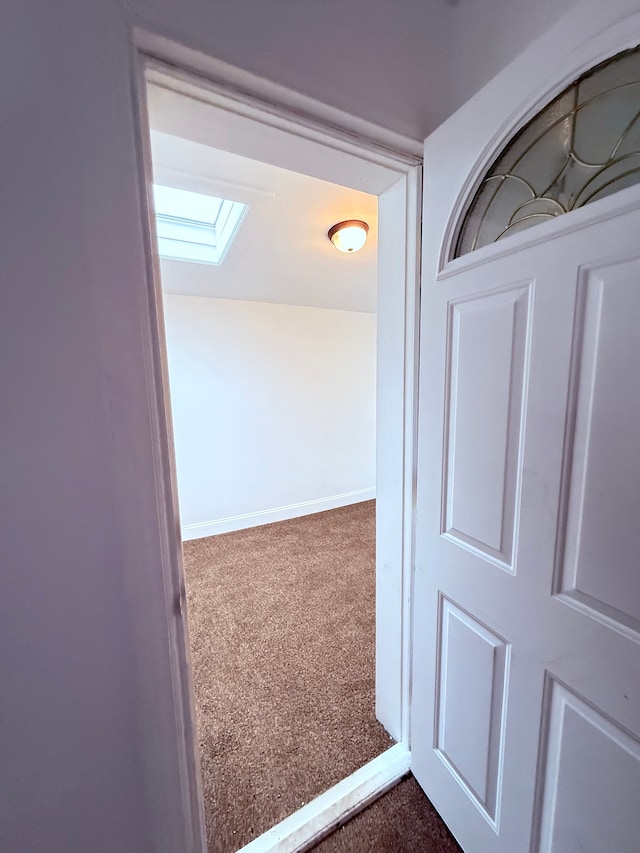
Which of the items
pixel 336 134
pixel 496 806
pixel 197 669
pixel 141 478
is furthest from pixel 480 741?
pixel 336 134

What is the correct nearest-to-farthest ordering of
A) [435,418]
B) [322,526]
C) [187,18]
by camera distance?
1. [187,18]
2. [435,418]
3. [322,526]

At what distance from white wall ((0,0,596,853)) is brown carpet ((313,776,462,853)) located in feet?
1.95

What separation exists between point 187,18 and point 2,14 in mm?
293

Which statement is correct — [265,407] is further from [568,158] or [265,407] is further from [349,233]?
[568,158]

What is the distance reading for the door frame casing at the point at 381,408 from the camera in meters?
0.64

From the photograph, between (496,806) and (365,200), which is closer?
(496,806)

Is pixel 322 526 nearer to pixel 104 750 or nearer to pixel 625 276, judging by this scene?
pixel 104 750

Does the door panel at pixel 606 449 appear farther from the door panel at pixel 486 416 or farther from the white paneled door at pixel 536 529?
the door panel at pixel 486 416

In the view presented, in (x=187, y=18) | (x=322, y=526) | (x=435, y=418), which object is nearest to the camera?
(x=187, y=18)

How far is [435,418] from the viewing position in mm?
938

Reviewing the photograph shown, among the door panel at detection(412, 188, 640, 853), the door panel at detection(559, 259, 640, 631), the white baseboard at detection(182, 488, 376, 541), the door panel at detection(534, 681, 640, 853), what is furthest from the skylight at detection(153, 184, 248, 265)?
the door panel at detection(534, 681, 640, 853)

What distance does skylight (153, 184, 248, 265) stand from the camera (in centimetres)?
196

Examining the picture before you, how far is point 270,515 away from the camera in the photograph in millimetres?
3176

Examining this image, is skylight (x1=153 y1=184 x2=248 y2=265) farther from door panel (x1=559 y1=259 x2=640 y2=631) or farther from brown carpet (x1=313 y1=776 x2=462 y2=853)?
brown carpet (x1=313 y1=776 x2=462 y2=853)
